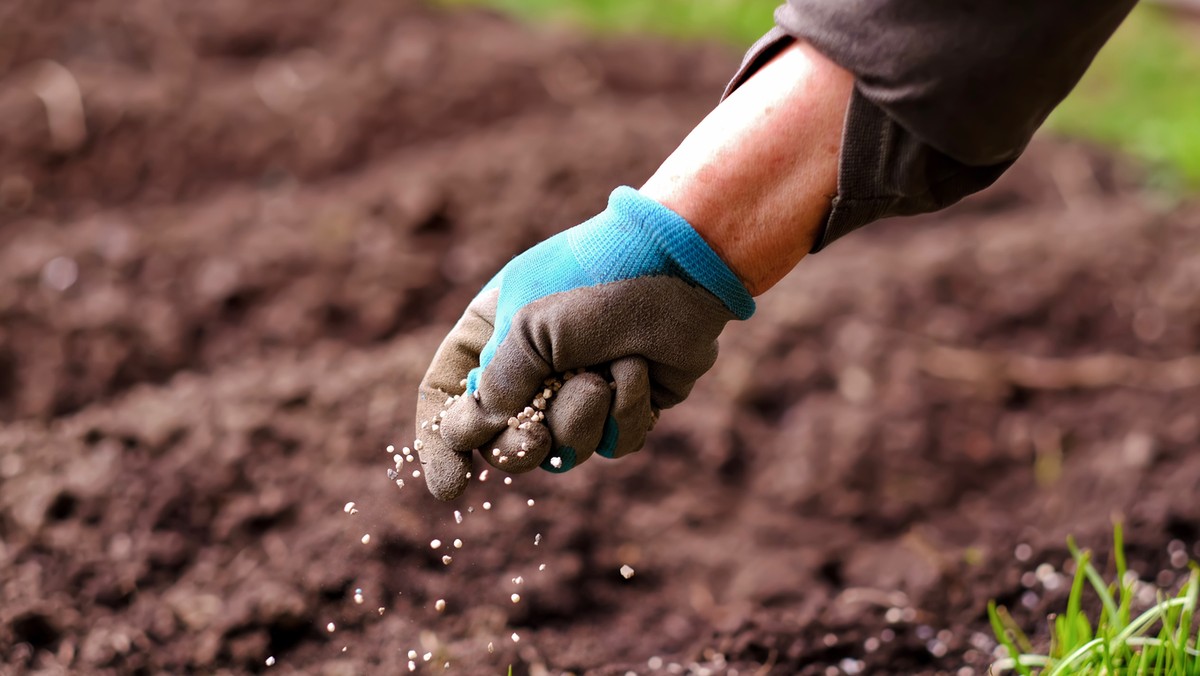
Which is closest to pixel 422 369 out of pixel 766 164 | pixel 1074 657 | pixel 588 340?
pixel 588 340

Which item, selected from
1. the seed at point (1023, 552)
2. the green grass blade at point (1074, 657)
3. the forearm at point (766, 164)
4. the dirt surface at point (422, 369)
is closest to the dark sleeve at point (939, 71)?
the forearm at point (766, 164)

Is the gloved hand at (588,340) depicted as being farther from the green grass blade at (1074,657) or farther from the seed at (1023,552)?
the seed at (1023,552)

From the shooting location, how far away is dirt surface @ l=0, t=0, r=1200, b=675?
1997mm

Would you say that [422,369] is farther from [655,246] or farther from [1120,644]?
[1120,644]

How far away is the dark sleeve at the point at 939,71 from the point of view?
1208 mm

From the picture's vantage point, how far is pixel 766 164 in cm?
136

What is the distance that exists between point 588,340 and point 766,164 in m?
0.33

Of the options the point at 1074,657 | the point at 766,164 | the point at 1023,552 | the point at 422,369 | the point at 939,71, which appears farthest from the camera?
the point at 422,369

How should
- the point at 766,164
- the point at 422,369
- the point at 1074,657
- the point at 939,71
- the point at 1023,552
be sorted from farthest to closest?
the point at 422,369 < the point at 1023,552 < the point at 1074,657 < the point at 766,164 < the point at 939,71

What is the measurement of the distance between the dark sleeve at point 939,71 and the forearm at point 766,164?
0.09 feet

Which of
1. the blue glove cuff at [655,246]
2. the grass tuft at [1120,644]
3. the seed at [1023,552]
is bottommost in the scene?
the seed at [1023,552]

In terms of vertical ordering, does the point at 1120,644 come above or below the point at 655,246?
below

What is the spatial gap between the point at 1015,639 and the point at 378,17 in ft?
12.0

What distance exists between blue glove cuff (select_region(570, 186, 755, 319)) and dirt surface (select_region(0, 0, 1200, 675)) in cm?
62
